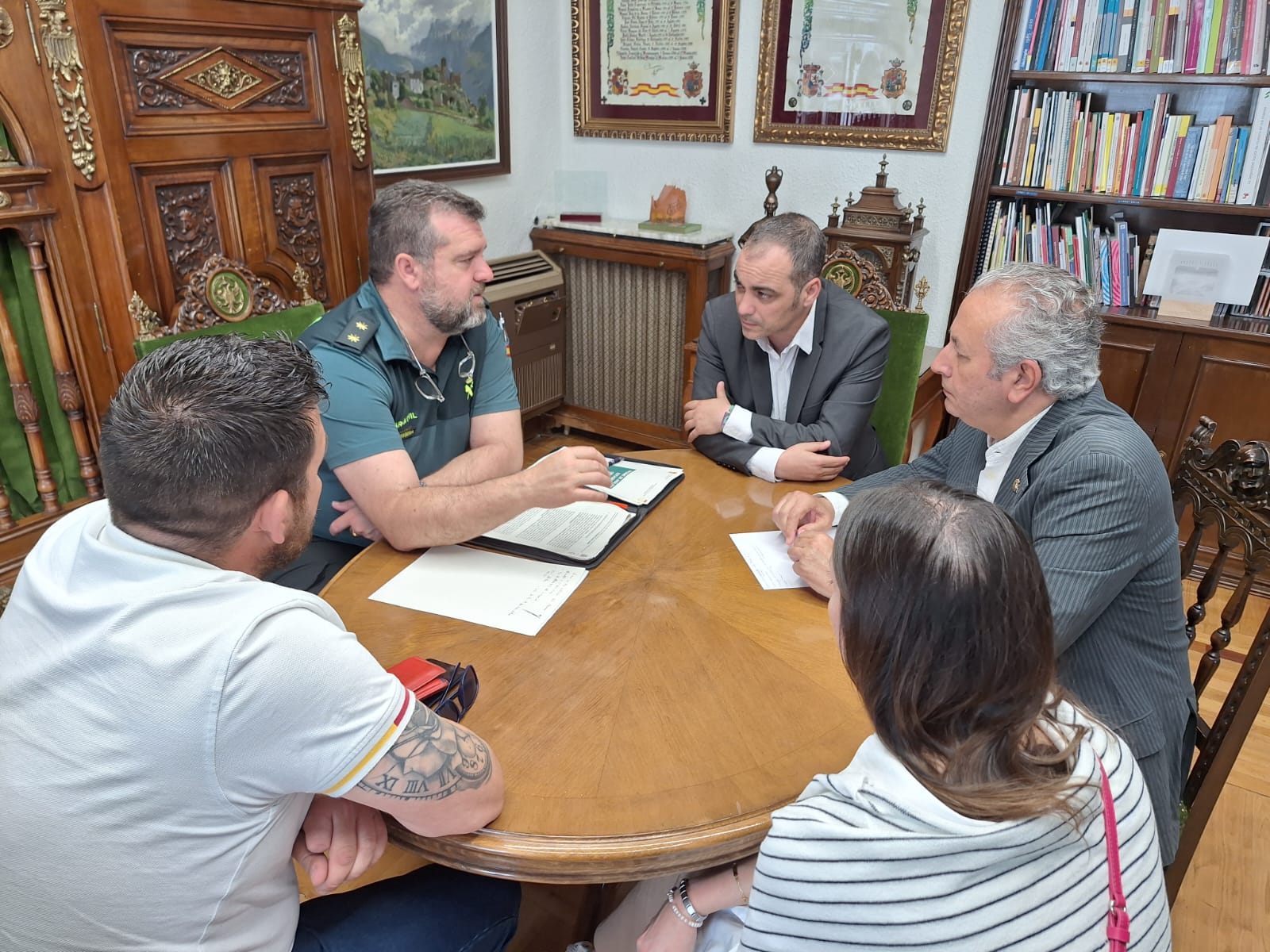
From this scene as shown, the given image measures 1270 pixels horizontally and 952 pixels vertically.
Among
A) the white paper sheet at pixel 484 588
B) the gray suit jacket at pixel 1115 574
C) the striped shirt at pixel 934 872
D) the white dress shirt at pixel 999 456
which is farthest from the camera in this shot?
the white dress shirt at pixel 999 456

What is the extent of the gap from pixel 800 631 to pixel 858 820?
0.55m

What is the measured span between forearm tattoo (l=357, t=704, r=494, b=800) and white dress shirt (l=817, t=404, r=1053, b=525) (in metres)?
0.80

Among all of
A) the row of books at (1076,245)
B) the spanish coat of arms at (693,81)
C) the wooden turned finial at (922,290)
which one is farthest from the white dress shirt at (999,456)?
the spanish coat of arms at (693,81)

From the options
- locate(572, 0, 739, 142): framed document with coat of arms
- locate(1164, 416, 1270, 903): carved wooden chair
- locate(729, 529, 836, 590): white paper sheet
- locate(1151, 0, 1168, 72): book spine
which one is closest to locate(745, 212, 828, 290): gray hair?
locate(729, 529, 836, 590): white paper sheet

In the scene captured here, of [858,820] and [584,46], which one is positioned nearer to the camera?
[858,820]

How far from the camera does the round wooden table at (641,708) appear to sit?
0.90 m

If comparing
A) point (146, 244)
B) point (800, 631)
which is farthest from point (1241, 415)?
point (146, 244)

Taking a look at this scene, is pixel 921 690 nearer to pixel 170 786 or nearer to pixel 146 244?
pixel 170 786

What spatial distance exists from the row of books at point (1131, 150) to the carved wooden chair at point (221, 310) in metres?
2.48

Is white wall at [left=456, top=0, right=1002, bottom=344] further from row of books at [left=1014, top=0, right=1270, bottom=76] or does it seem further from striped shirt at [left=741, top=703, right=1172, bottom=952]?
striped shirt at [left=741, top=703, right=1172, bottom=952]

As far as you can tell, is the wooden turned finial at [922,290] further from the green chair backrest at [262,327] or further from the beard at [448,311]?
the green chair backrest at [262,327]

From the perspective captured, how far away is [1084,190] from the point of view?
2.71m

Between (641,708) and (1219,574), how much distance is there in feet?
3.23

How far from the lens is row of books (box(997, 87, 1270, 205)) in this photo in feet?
8.20
